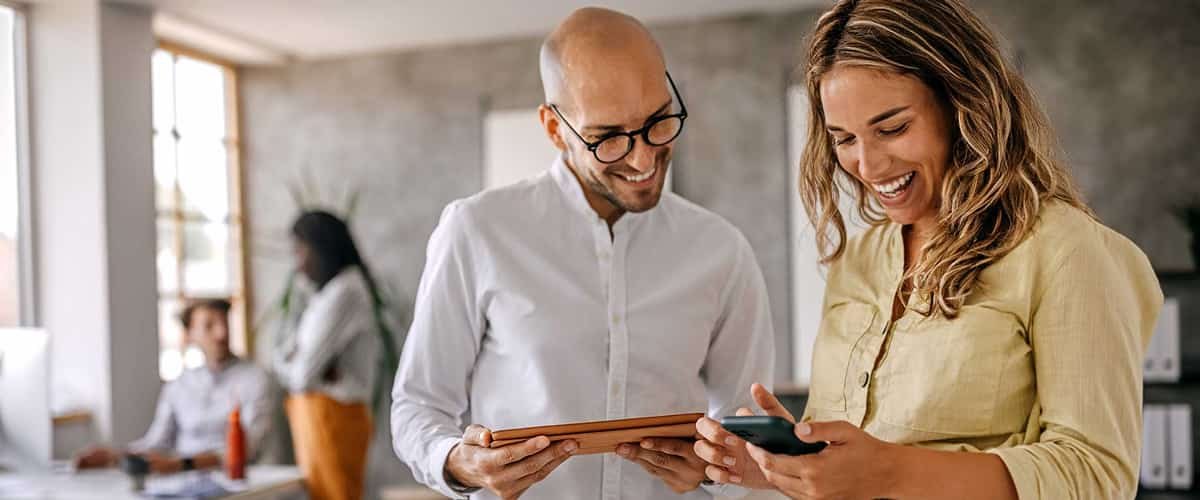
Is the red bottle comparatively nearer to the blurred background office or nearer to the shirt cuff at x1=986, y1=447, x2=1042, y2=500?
the blurred background office

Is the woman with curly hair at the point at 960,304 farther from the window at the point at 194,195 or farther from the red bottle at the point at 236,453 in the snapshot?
the window at the point at 194,195

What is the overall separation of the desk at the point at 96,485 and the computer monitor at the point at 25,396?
0.47 feet

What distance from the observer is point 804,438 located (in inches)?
40.4

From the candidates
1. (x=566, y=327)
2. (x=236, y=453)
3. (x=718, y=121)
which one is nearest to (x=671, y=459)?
(x=566, y=327)

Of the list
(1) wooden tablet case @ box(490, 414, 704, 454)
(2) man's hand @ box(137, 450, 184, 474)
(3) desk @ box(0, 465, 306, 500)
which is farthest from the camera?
(2) man's hand @ box(137, 450, 184, 474)

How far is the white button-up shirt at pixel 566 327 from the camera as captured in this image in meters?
1.80

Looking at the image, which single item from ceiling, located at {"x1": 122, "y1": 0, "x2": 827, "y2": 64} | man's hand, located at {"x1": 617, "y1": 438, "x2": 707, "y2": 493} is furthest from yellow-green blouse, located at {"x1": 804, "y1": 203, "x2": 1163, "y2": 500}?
ceiling, located at {"x1": 122, "y1": 0, "x2": 827, "y2": 64}

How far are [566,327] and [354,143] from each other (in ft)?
15.3

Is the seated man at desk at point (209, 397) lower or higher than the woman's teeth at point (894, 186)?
lower

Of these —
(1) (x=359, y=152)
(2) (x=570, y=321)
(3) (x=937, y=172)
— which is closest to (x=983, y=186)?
(3) (x=937, y=172)

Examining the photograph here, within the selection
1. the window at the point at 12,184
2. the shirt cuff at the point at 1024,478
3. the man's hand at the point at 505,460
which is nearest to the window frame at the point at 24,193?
the window at the point at 12,184

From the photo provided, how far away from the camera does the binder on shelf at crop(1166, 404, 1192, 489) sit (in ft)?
13.9

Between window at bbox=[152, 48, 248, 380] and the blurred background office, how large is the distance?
0.05 feet

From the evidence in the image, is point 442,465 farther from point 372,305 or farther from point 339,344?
point 372,305
